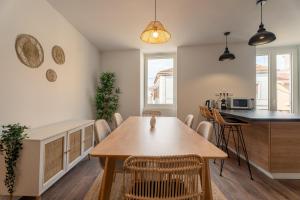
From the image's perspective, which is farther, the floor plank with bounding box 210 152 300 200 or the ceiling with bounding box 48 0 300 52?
the ceiling with bounding box 48 0 300 52

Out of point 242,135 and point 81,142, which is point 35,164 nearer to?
point 81,142

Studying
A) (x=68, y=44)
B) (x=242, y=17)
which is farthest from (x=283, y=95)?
(x=68, y=44)

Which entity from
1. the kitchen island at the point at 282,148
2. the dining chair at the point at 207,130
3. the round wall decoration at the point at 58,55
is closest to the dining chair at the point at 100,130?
the dining chair at the point at 207,130

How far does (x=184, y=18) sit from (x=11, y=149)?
3167mm

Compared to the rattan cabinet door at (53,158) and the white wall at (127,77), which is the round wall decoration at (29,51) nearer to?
the rattan cabinet door at (53,158)

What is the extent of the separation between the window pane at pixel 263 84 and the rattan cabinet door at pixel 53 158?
498 cm

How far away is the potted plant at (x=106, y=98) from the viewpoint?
447cm

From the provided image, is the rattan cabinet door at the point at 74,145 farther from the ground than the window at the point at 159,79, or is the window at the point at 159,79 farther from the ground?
the window at the point at 159,79

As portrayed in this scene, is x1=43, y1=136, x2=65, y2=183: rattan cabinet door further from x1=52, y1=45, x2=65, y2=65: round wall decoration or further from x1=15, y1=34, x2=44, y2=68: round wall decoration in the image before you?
x1=52, y1=45, x2=65, y2=65: round wall decoration

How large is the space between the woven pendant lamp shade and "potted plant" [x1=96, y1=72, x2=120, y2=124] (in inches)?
105

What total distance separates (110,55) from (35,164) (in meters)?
3.84

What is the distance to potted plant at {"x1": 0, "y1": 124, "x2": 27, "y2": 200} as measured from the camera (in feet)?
5.30

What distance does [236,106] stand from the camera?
410 centimetres

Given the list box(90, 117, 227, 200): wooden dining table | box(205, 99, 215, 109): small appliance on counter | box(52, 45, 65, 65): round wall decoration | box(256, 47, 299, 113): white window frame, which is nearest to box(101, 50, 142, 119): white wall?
box(205, 99, 215, 109): small appliance on counter
